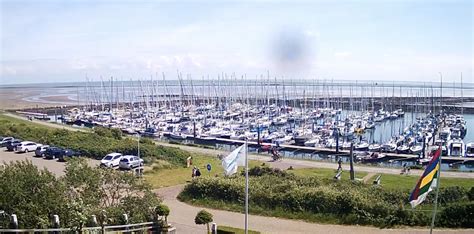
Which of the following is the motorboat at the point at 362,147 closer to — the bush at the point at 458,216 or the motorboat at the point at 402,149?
the motorboat at the point at 402,149

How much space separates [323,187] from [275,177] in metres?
4.00

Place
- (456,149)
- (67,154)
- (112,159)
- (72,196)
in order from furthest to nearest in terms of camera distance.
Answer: (456,149)
(67,154)
(112,159)
(72,196)

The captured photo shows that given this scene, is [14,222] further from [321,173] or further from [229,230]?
[321,173]

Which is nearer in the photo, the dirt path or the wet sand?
the dirt path

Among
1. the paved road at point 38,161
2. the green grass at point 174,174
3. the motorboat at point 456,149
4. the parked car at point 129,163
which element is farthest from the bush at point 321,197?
the motorboat at point 456,149

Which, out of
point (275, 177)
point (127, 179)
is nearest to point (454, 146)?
point (275, 177)

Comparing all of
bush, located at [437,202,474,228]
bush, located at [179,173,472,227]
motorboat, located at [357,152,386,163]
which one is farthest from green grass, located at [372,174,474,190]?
motorboat, located at [357,152,386,163]

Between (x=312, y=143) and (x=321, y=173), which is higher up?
(x=321, y=173)

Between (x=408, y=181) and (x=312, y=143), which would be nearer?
(x=408, y=181)

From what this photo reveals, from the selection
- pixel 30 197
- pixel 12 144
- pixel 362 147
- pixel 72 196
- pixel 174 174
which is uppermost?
pixel 30 197

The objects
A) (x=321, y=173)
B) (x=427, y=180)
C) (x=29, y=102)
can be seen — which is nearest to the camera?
(x=427, y=180)

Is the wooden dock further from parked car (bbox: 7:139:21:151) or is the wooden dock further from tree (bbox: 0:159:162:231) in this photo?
tree (bbox: 0:159:162:231)

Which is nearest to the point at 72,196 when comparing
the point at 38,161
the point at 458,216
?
the point at 458,216

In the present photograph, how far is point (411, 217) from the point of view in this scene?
61.3 feet
